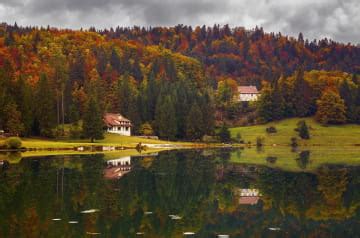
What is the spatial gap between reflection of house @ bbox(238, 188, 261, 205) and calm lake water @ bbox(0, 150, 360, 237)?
0.22ft

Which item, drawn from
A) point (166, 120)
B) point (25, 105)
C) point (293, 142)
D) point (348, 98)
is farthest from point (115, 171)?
point (348, 98)

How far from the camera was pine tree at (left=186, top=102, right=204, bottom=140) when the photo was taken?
138m

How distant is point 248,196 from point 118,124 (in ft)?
329

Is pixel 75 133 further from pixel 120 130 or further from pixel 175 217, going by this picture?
pixel 175 217

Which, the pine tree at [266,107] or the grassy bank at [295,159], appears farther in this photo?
the pine tree at [266,107]

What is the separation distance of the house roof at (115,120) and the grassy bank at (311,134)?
2964 centimetres

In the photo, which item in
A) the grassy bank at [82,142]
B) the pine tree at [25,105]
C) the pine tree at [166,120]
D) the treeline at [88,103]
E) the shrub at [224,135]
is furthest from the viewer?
the shrub at [224,135]

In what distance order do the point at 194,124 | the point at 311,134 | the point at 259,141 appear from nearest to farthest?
the point at 194,124 → the point at 259,141 → the point at 311,134

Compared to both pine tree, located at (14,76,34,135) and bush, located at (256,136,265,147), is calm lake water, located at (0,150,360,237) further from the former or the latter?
bush, located at (256,136,265,147)

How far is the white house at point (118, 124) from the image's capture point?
450ft

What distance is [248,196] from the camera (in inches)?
1548

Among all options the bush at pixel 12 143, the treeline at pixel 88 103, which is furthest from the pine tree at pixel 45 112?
the bush at pixel 12 143

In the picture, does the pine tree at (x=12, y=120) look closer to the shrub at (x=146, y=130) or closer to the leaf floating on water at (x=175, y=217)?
the shrub at (x=146, y=130)

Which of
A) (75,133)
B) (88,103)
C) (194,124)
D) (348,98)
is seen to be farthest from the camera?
(348,98)
